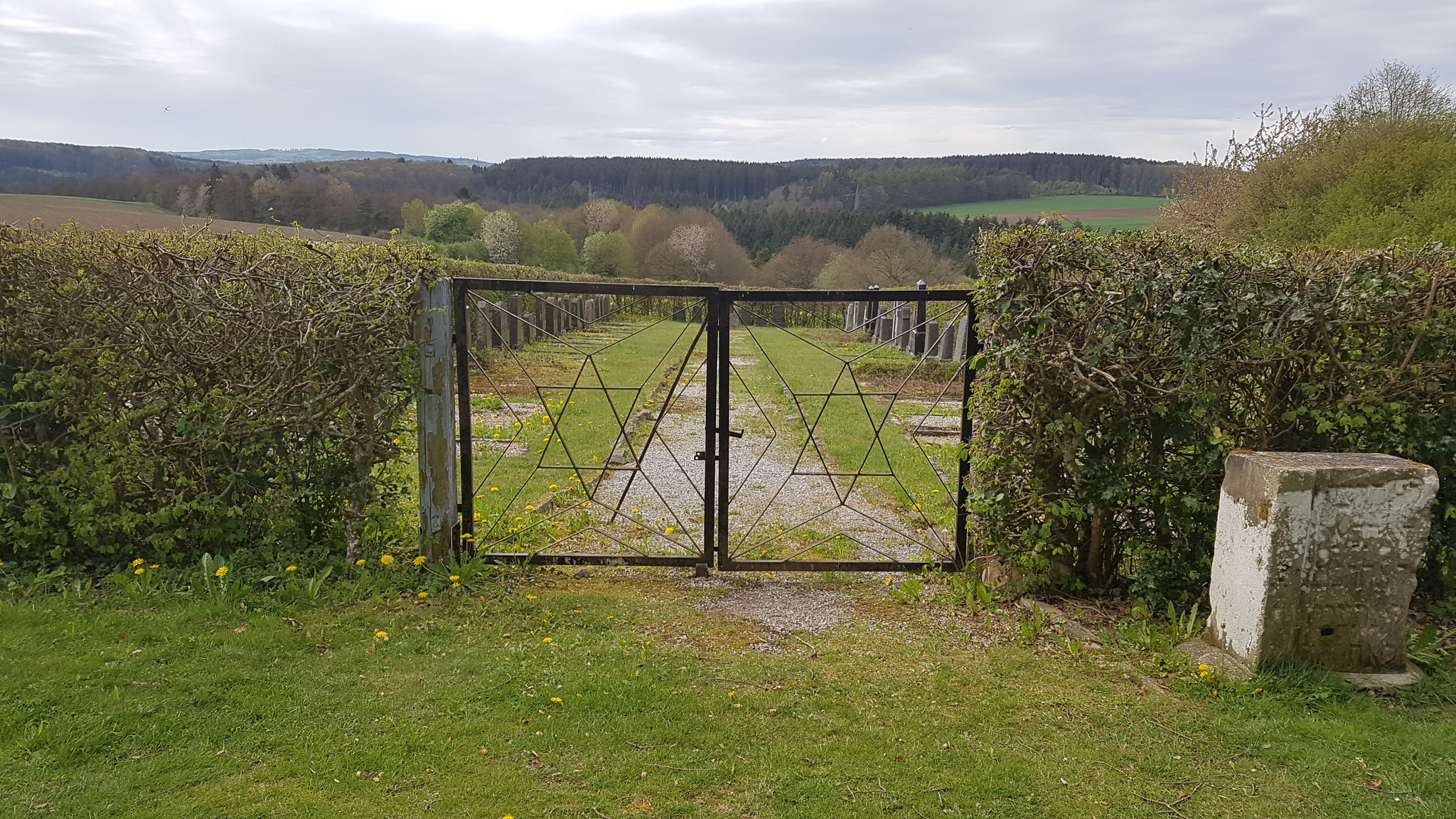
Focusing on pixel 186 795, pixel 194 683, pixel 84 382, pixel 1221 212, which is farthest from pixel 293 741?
pixel 1221 212

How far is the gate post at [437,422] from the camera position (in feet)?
16.8

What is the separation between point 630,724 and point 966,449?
289 cm

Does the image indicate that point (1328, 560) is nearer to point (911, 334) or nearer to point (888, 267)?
point (911, 334)

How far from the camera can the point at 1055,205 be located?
155ft

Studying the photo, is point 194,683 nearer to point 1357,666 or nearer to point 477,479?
point 477,479

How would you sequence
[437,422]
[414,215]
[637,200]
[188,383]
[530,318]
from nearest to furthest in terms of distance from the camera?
[188,383]
[437,422]
[530,318]
[414,215]
[637,200]

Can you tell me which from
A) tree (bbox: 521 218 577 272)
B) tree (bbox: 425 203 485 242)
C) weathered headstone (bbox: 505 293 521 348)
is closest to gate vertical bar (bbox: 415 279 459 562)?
weathered headstone (bbox: 505 293 521 348)

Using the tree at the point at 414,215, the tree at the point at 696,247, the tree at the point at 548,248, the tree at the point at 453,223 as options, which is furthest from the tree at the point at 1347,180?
the tree at the point at 414,215

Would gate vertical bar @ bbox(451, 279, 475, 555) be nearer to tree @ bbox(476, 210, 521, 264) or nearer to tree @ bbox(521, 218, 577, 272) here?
tree @ bbox(476, 210, 521, 264)

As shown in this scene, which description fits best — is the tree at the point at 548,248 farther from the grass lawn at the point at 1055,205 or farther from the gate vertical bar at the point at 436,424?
the gate vertical bar at the point at 436,424

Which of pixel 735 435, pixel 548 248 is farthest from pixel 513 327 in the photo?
pixel 548 248

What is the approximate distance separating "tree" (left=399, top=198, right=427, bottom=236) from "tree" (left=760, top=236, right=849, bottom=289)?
2557 cm

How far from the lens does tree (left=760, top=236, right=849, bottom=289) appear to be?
167 feet

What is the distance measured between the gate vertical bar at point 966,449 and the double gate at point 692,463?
0.02 meters
